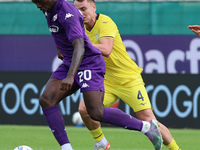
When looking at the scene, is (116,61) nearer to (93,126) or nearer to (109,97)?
(109,97)

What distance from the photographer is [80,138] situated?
1027 cm

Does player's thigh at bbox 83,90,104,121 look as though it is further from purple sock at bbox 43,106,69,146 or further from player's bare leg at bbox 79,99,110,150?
player's bare leg at bbox 79,99,110,150

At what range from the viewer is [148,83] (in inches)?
492

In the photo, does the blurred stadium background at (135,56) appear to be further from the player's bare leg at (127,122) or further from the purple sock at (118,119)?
the purple sock at (118,119)

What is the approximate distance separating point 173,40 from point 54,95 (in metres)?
7.10

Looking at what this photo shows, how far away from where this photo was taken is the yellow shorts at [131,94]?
290 inches

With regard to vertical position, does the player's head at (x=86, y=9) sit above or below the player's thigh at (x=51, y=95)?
above

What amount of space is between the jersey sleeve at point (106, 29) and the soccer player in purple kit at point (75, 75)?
0.69m

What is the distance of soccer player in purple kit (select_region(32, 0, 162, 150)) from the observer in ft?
20.1

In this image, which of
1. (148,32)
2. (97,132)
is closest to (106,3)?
(148,32)

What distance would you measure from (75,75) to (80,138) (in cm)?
402

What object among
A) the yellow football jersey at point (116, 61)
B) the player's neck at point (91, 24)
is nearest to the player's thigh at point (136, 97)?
the yellow football jersey at point (116, 61)

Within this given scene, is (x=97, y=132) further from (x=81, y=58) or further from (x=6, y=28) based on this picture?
(x=6, y=28)

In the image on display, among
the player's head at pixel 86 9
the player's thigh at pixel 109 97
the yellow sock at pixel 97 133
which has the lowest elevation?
the yellow sock at pixel 97 133
